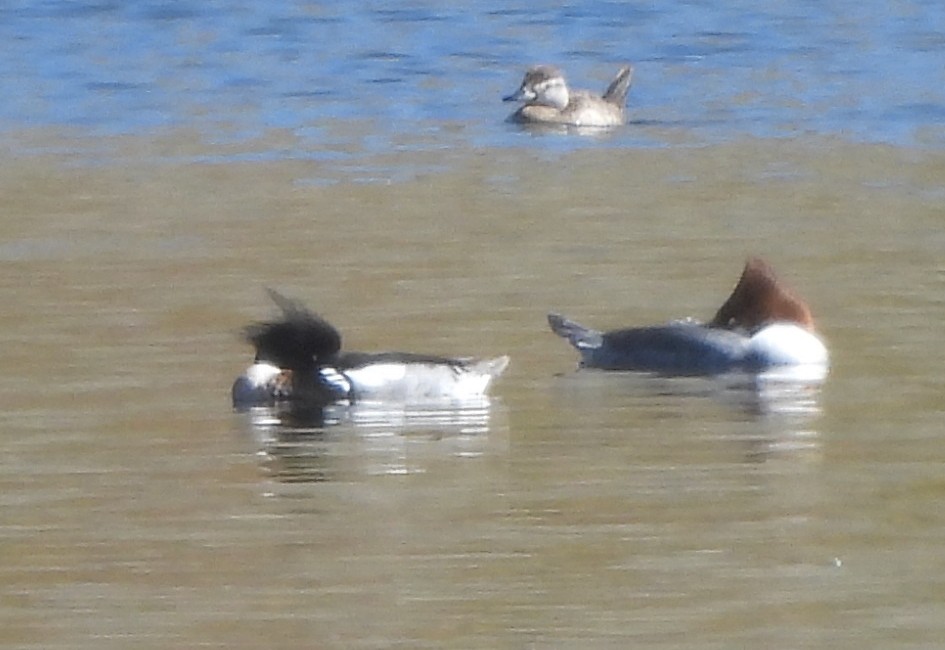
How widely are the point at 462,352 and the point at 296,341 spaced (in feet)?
3.26

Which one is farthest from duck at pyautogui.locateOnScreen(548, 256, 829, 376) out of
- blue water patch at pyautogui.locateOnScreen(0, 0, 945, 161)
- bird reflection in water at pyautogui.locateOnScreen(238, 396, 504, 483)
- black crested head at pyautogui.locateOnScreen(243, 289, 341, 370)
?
blue water patch at pyautogui.locateOnScreen(0, 0, 945, 161)

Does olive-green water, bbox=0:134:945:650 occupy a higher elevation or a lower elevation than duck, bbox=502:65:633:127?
higher

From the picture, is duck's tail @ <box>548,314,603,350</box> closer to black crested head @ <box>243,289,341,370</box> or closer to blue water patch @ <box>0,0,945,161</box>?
black crested head @ <box>243,289,341,370</box>

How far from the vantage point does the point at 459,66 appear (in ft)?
101

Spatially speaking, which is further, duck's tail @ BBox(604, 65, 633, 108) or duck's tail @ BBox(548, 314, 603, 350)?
duck's tail @ BBox(604, 65, 633, 108)

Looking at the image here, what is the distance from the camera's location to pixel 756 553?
1045 cm

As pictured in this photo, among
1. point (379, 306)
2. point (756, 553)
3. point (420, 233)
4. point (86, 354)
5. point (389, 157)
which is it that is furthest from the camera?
point (389, 157)

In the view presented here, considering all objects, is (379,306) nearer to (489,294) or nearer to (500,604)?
(489,294)

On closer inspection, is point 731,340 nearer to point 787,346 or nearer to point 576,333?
point 787,346

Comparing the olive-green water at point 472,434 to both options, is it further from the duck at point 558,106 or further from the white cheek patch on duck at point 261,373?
the duck at point 558,106

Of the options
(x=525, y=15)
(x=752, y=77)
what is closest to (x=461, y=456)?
(x=752, y=77)

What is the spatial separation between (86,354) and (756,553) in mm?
5269

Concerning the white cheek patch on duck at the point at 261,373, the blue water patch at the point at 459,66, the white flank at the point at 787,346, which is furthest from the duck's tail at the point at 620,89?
the white cheek patch on duck at the point at 261,373

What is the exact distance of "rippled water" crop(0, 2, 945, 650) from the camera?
989 cm
